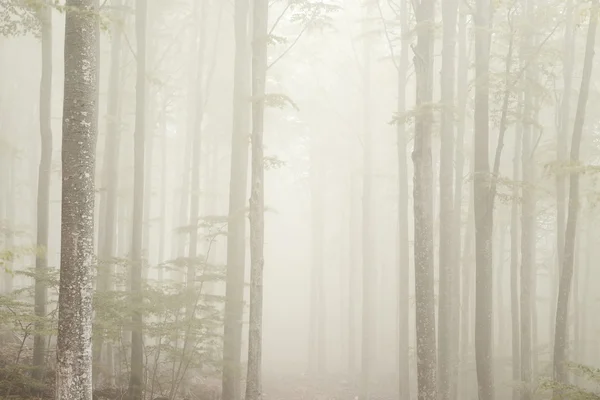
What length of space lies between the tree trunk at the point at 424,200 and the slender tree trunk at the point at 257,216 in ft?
12.2

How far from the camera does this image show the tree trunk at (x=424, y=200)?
1012 centimetres

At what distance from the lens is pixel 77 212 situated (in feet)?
22.2

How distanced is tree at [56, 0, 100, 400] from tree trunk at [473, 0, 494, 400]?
8.38 metres

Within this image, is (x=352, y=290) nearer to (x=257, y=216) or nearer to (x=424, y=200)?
(x=257, y=216)

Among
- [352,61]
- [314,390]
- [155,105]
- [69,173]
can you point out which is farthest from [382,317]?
[69,173]

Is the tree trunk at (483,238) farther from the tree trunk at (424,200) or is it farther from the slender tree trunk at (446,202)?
the tree trunk at (424,200)

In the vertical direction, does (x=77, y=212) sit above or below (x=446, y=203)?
below

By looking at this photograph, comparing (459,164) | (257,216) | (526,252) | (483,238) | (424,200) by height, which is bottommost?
(526,252)

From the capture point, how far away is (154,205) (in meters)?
58.5

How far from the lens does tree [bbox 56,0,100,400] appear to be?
21.7 feet

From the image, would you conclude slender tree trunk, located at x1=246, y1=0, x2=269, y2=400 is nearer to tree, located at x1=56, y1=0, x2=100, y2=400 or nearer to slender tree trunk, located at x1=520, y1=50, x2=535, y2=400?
tree, located at x1=56, y1=0, x2=100, y2=400

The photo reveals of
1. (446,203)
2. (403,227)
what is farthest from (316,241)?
(446,203)

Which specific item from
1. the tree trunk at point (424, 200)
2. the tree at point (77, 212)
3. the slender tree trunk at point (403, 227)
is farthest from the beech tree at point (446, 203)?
the tree at point (77, 212)

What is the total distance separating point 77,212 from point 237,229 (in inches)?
257
